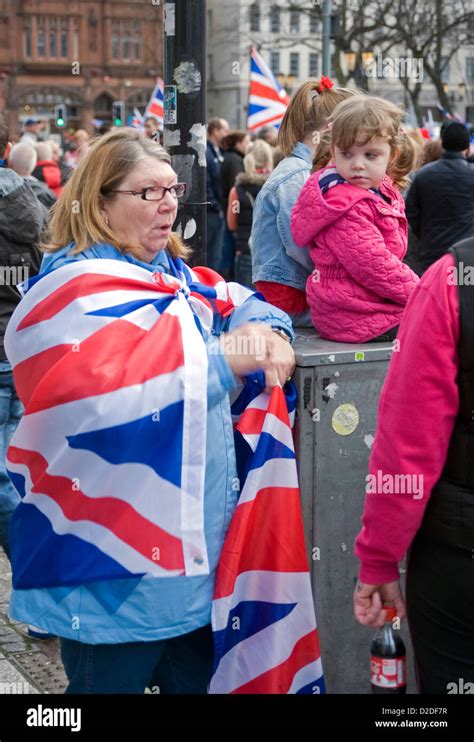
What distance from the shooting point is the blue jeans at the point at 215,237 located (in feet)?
42.5

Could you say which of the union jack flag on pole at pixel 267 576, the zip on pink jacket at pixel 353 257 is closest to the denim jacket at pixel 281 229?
the zip on pink jacket at pixel 353 257

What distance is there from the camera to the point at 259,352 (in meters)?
3.08

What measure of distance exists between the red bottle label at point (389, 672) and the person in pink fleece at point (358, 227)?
1.20m

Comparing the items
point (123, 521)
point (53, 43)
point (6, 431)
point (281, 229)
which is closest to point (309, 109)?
point (281, 229)

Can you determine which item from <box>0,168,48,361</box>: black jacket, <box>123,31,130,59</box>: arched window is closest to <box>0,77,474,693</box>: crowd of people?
<box>0,168,48,361</box>: black jacket

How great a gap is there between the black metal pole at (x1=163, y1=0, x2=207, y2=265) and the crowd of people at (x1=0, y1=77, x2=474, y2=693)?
0.78ft

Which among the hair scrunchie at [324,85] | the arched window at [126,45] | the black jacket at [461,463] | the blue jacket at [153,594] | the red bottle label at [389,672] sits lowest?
the red bottle label at [389,672]

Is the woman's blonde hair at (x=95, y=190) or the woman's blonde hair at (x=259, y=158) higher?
the woman's blonde hair at (x=95, y=190)

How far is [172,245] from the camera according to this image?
11.1ft

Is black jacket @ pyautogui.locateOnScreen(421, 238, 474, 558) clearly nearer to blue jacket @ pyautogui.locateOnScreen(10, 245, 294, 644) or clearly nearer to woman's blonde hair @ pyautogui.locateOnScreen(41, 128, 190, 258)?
blue jacket @ pyautogui.locateOnScreen(10, 245, 294, 644)

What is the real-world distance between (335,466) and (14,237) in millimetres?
2370

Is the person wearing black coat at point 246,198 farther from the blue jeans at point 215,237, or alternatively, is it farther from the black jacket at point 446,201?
the black jacket at point 446,201
